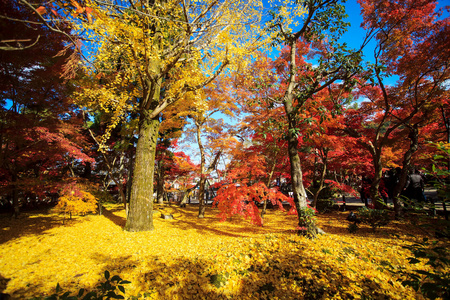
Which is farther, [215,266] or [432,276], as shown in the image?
[215,266]

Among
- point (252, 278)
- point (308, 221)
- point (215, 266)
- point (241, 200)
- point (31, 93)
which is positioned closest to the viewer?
point (252, 278)

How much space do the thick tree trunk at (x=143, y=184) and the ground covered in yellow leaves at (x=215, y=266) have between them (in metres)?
0.66

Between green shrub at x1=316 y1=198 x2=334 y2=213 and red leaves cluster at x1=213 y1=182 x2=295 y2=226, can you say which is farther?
green shrub at x1=316 y1=198 x2=334 y2=213

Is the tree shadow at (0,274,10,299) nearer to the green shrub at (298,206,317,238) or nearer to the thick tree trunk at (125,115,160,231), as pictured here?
the thick tree trunk at (125,115,160,231)

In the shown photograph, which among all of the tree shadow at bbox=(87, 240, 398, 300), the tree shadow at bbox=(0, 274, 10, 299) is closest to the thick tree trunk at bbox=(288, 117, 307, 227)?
the tree shadow at bbox=(87, 240, 398, 300)

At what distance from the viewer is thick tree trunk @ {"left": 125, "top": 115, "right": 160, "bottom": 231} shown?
5.66m

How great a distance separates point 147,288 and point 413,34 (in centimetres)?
995

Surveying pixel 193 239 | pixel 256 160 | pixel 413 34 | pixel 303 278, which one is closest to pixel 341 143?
pixel 256 160

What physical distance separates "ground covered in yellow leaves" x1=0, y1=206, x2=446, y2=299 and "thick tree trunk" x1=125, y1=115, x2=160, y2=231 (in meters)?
0.66

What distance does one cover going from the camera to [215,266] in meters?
3.35

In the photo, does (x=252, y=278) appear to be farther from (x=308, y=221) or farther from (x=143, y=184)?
(x=143, y=184)

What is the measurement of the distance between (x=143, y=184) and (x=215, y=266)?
11.5ft

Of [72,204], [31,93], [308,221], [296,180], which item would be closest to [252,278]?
[308,221]

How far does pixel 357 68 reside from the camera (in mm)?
4121
